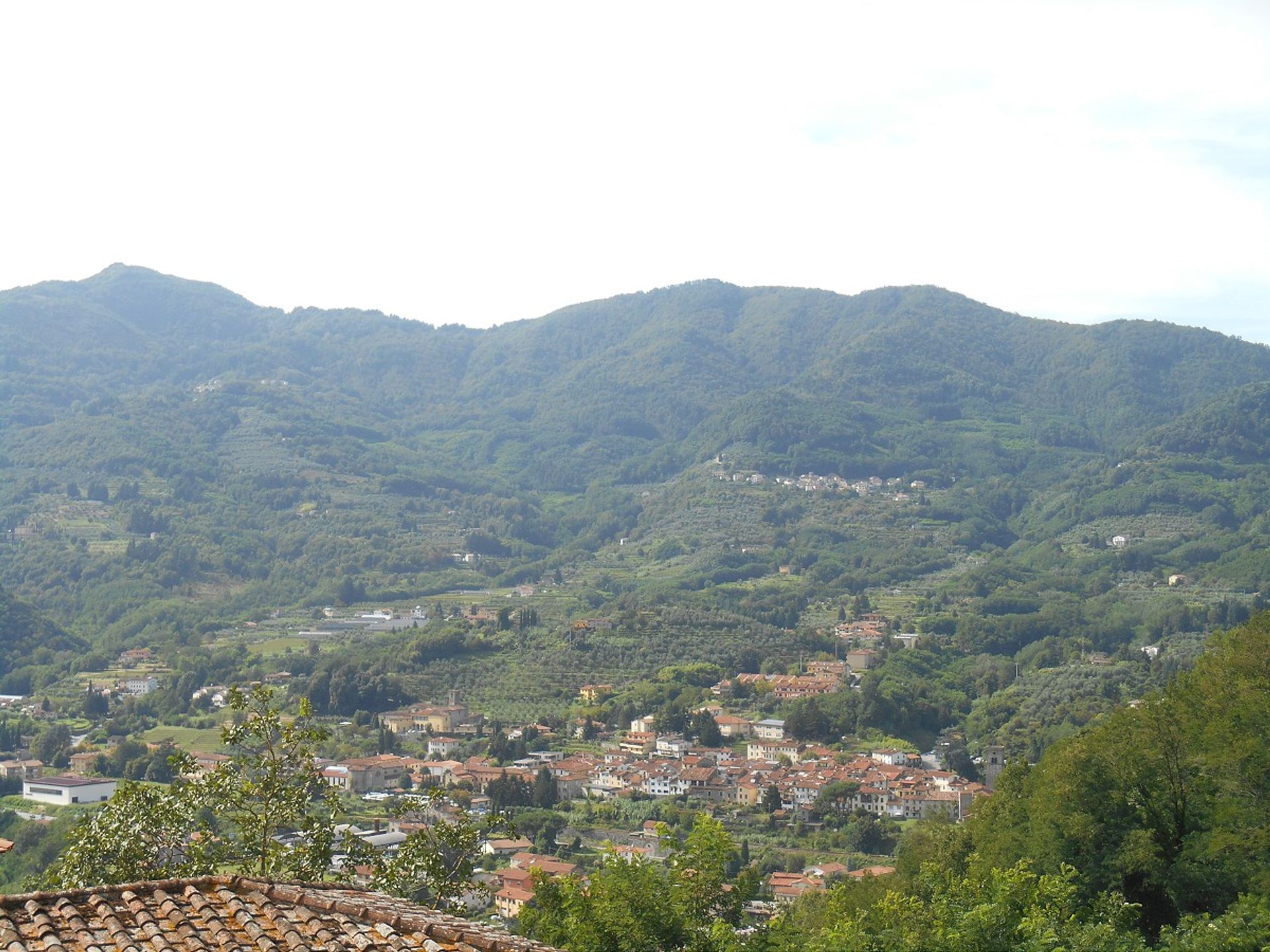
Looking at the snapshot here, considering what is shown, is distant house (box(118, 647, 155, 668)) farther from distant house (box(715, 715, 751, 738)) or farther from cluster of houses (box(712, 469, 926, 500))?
cluster of houses (box(712, 469, 926, 500))

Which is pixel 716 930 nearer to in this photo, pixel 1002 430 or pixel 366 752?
pixel 366 752

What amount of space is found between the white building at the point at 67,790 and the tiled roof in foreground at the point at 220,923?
105 ft

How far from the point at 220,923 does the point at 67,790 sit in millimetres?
33494

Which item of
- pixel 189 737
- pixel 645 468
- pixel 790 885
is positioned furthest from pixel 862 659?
→ pixel 645 468

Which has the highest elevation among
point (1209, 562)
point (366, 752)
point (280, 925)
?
point (280, 925)

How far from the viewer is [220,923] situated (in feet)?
19.4

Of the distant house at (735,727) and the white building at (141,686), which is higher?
the distant house at (735,727)

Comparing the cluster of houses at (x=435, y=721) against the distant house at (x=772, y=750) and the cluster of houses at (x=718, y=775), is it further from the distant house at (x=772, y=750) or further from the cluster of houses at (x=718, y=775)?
the distant house at (x=772, y=750)

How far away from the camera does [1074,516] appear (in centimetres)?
9119

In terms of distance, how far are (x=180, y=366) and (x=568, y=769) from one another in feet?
410

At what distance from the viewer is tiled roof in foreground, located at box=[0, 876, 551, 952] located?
564cm

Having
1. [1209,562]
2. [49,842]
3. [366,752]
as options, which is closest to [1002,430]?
[1209,562]

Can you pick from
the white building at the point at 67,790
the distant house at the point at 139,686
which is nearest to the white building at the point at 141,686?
the distant house at the point at 139,686

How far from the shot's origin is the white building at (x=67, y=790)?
116 ft
